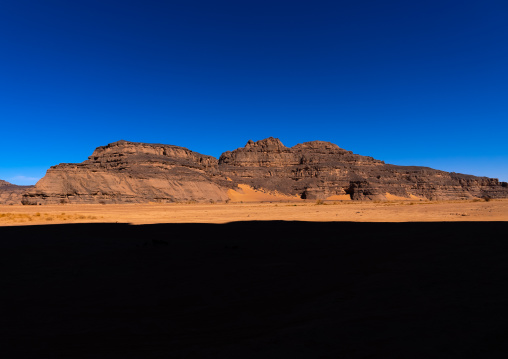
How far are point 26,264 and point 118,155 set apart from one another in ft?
265

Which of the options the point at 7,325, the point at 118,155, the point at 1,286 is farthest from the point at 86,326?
the point at 118,155

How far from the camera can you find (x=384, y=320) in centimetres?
359

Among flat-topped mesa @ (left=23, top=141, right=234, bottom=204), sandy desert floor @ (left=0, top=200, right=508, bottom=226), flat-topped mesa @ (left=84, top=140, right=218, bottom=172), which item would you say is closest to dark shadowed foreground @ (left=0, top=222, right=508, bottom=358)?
sandy desert floor @ (left=0, top=200, right=508, bottom=226)

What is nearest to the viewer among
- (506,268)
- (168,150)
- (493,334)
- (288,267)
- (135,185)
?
(493,334)

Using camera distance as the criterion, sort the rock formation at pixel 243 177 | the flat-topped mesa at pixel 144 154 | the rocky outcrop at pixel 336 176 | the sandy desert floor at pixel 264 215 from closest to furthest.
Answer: the sandy desert floor at pixel 264 215 < the rock formation at pixel 243 177 < the flat-topped mesa at pixel 144 154 < the rocky outcrop at pixel 336 176

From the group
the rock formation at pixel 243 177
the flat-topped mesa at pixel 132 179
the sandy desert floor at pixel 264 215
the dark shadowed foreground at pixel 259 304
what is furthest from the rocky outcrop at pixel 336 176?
the dark shadowed foreground at pixel 259 304

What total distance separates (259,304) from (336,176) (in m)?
102

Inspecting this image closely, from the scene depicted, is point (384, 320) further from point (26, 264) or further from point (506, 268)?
point (26, 264)

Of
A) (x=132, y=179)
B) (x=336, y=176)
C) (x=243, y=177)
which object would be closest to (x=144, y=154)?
(x=132, y=179)

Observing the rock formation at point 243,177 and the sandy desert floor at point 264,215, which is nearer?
the sandy desert floor at point 264,215

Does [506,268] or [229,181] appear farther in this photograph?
[229,181]

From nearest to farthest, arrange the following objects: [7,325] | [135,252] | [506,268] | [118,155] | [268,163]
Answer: [7,325] → [506,268] → [135,252] → [118,155] → [268,163]

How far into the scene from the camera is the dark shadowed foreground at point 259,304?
306 cm

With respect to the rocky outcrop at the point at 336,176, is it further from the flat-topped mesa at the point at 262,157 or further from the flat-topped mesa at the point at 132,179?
the flat-topped mesa at the point at 132,179
